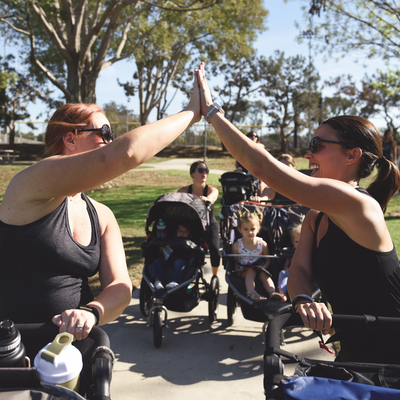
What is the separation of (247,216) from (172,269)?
3.68ft

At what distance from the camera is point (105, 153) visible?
5.00 feet

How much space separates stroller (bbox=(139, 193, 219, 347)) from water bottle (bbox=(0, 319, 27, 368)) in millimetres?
2975

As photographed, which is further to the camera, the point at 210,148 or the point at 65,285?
the point at 210,148

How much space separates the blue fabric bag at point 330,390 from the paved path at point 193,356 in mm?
2364

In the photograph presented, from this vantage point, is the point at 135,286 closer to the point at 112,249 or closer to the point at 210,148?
the point at 112,249

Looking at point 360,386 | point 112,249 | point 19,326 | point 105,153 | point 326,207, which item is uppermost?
point 105,153

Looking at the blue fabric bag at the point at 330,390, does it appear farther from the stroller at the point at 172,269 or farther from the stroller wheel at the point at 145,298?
the stroller wheel at the point at 145,298

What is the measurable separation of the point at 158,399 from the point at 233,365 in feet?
2.88

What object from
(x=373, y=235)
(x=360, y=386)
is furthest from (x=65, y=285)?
(x=373, y=235)

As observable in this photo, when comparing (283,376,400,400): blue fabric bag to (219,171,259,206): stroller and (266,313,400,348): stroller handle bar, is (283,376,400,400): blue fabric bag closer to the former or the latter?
(266,313,400,348): stroller handle bar

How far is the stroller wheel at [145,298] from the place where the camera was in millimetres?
4758

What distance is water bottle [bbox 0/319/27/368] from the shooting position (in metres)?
1.25

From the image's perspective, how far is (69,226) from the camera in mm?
1781

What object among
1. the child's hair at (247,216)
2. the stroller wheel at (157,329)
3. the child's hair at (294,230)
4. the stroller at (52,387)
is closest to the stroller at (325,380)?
the stroller at (52,387)
